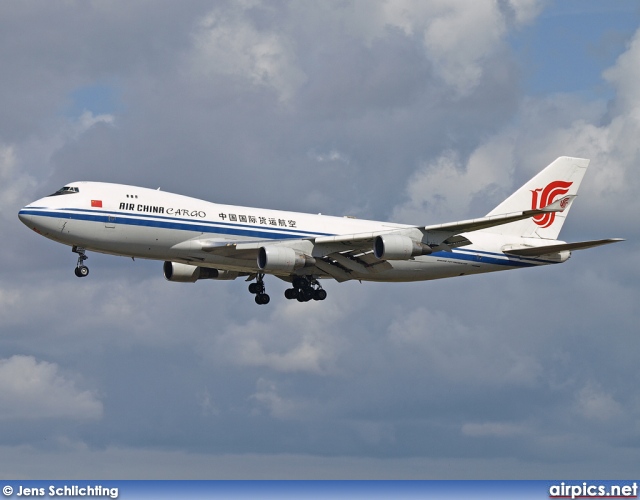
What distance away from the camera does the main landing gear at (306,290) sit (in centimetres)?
6969

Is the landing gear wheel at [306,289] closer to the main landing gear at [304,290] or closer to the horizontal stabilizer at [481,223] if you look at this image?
the main landing gear at [304,290]

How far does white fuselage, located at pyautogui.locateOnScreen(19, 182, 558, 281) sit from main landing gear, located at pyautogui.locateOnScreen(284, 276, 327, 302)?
2.90 feet

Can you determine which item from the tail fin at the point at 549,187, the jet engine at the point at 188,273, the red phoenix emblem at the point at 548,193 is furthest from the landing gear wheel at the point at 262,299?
the red phoenix emblem at the point at 548,193

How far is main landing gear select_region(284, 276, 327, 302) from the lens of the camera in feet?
229

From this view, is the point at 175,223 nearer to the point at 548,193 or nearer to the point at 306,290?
the point at 306,290

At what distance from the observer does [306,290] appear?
229ft

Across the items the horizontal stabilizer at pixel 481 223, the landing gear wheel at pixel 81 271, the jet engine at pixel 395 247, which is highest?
the horizontal stabilizer at pixel 481 223

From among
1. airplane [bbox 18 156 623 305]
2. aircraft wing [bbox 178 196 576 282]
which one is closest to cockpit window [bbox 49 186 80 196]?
airplane [bbox 18 156 623 305]

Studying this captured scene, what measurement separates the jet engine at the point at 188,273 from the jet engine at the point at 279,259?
846 centimetres

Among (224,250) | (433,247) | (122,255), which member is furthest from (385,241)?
(122,255)

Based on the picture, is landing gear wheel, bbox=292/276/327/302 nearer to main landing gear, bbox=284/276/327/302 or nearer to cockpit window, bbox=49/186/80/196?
main landing gear, bbox=284/276/327/302

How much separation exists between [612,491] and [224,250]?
24092 millimetres

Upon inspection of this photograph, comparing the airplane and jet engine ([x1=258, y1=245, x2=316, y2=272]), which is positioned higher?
the airplane

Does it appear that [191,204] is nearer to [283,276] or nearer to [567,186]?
[283,276]
